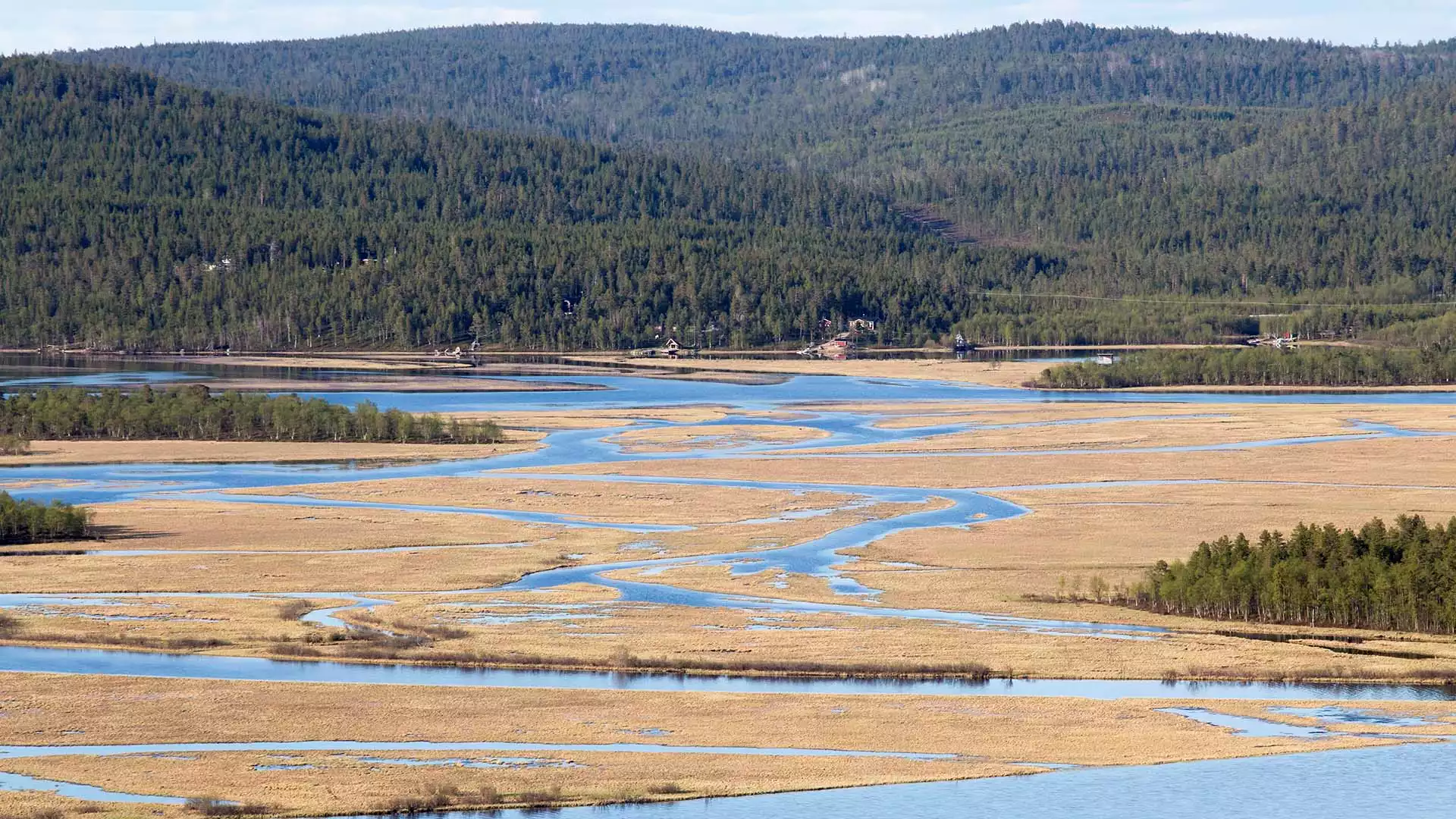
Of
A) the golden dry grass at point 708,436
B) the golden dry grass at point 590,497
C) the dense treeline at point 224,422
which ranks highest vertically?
the dense treeline at point 224,422

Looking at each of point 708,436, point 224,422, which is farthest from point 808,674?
point 224,422

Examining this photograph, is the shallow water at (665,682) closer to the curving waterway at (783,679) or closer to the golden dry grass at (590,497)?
the curving waterway at (783,679)

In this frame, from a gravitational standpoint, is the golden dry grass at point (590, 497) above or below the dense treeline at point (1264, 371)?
below

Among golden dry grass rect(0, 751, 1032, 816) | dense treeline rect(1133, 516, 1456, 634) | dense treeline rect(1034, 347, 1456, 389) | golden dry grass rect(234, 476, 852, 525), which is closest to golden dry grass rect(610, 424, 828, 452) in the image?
golden dry grass rect(234, 476, 852, 525)

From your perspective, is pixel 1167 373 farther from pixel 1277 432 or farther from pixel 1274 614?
pixel 1274 614

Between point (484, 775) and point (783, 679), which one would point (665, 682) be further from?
point (484, 775)

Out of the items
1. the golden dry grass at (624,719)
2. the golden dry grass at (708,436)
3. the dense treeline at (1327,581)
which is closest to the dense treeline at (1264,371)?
the golden dry grass at (708,436)
